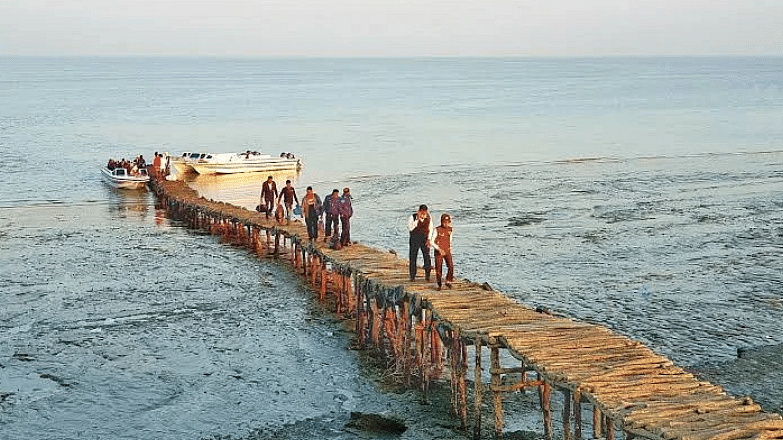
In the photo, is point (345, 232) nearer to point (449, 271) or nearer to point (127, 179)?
point (449, 271)

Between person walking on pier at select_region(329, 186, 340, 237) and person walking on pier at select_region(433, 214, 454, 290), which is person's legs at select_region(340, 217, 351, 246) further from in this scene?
person walking on pier at select_region(433, 214, 454, 290)

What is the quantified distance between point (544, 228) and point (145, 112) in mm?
94833

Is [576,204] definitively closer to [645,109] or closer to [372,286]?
[372,286]

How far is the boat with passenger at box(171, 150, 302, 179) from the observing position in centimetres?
6481

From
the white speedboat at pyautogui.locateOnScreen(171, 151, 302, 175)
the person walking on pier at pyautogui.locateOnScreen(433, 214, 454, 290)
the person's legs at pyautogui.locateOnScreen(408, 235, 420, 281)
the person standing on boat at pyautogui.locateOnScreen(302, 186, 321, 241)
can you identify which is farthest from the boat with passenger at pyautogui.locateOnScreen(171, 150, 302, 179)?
the person walking on pier at pyautogui.locateOnScreen(433, 214, 454, 290)

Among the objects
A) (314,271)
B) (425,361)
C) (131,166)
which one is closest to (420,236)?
(425,361)

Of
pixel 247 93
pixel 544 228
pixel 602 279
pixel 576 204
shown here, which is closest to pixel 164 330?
pixel 602 279

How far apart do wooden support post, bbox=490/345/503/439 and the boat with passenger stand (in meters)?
48.3

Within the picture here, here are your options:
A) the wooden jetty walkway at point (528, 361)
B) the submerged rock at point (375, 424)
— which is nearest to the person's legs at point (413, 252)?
the wooden jetty walkway at point (528, 361)

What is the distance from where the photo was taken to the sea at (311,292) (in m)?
21.5

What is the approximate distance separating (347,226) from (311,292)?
374cm

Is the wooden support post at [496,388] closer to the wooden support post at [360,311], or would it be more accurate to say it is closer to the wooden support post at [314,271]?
the wooden support post at [360,311]

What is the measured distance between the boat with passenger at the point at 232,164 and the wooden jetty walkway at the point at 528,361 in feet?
118

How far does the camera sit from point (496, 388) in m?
17.5
